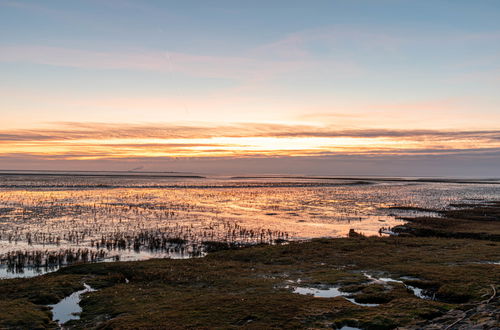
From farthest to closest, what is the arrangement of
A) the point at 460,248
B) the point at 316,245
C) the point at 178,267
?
the point at 316,245
the point at 460,248
the point at 178,267

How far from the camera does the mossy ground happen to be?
62.2 feet

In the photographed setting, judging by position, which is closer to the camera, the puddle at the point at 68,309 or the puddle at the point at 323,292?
the puddle at the point at 68,309

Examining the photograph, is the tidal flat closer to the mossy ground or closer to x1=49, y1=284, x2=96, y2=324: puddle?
the mossy ground

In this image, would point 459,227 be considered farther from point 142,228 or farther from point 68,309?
point 68,309

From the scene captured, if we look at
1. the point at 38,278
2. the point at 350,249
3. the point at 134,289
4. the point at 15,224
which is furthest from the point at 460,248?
the point at 15,224

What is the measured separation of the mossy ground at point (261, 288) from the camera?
62.2 ft

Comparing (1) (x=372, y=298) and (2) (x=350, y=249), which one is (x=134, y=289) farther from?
(2) (x=350, y=249)

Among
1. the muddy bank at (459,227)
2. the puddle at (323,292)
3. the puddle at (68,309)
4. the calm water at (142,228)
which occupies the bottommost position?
the calm water at (142,228)

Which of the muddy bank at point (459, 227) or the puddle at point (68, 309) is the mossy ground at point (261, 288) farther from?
the muddy bank at point (459, 227)

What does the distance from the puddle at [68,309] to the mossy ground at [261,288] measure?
45 cm

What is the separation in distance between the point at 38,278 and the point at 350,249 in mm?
27962

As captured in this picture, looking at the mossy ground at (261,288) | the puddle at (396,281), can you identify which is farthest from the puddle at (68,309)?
the puddle at (396,281)

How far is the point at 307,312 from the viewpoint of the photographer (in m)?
19.5

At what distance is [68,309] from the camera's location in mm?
21844
